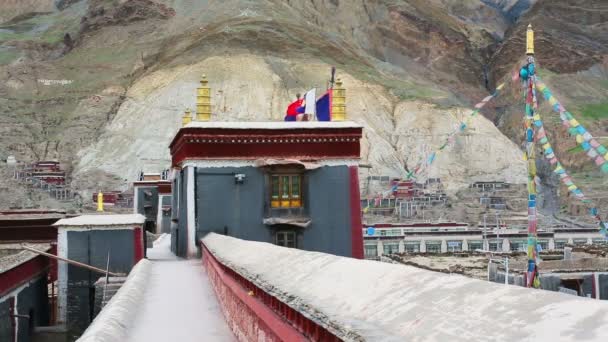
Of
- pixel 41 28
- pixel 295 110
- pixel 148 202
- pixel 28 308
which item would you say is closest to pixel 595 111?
pixel 41 28

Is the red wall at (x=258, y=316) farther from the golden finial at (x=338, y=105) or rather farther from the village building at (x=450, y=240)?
the village building at (x=450, y=240)

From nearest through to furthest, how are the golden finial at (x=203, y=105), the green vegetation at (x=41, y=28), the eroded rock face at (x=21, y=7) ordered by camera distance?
the golden finial at (x=203, y=105) → the green vegetation at (x=41, y=28) → the eroded rock face at (x=21, y=7)

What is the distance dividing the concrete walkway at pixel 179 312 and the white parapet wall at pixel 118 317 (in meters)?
0.12

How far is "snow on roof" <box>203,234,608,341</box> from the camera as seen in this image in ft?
10.5

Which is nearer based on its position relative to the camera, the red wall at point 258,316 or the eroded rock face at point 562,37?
the red wall at point 258,316

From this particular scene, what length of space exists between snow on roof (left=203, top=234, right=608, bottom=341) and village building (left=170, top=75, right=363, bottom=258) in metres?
16.5

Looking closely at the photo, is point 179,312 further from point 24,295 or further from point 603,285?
point 603,285

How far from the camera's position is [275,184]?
23797 mm

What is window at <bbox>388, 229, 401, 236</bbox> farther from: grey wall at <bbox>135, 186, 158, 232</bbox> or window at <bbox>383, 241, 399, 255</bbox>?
grey wall at <bbox>135, 186, 158, 232</bbox>

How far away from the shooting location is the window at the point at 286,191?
23.8 meters

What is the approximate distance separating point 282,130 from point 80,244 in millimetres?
6476

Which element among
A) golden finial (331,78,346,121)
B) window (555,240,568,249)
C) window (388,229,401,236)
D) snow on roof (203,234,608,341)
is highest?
golden finial (331,78,346,121)

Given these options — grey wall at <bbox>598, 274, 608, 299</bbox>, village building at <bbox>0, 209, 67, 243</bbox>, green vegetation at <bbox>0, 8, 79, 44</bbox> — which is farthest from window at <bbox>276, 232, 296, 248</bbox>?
green vegetation at <bbox>0, 8, 79, 44</bbox>

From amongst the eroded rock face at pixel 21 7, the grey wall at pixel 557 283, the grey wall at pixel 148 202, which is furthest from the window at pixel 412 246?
the eroded rock face at pixel 21 7
